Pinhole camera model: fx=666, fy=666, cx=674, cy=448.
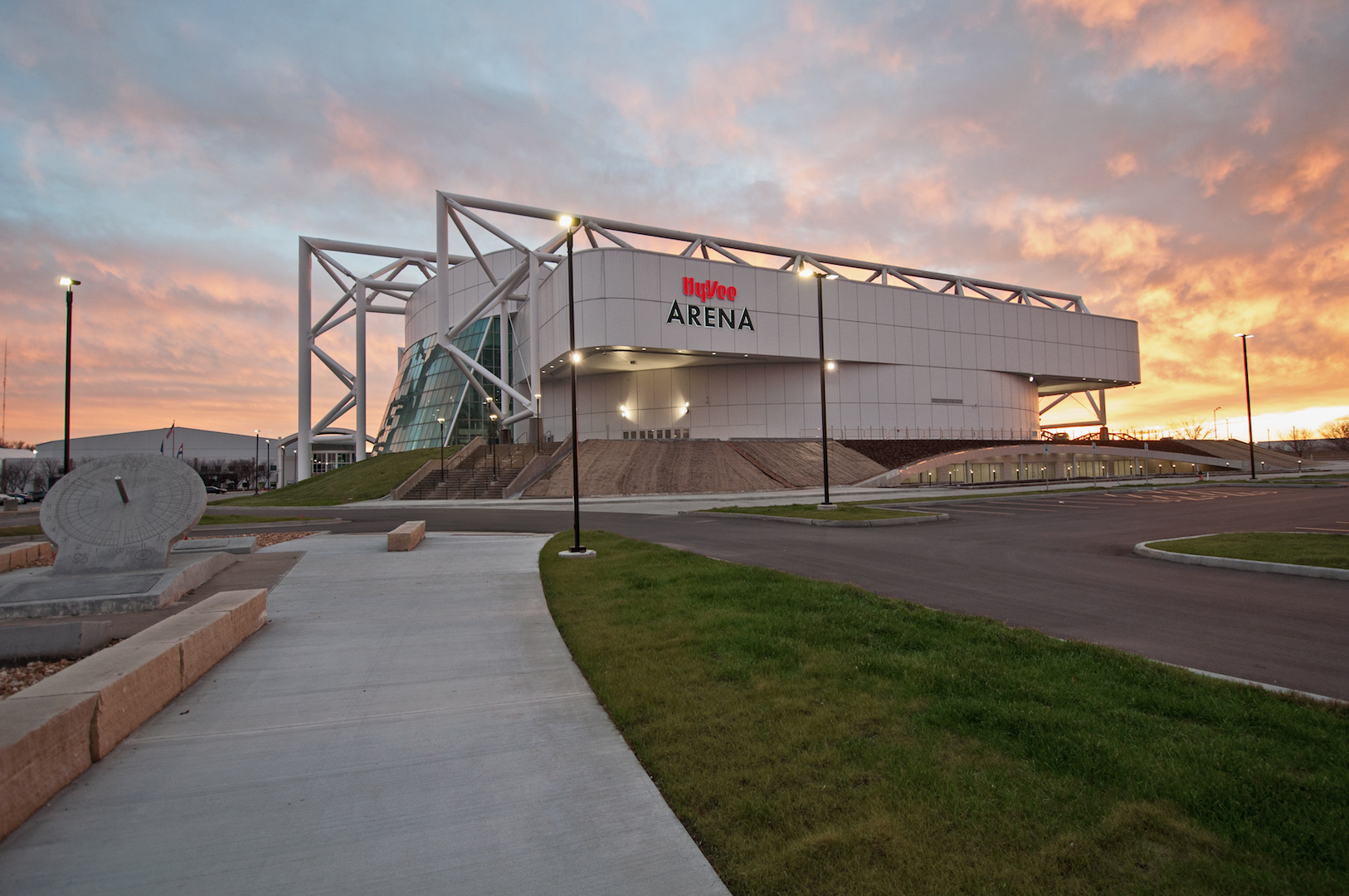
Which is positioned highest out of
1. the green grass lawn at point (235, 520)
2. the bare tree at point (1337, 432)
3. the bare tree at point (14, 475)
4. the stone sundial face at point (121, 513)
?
the bare tree at point (1337, 432)

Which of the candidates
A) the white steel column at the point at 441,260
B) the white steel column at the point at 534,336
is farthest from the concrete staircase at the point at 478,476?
the white steel column at the point at 441,260

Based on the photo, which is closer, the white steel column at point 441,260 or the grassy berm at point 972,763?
the grassy berm at point 972,763

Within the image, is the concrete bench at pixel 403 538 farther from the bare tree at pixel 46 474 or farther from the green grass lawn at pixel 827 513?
the bare tree at pixel 46 474

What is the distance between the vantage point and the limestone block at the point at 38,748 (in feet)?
11.4

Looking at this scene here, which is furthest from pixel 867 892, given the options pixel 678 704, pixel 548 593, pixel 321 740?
pixel 548 593

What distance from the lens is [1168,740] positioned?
3.96m

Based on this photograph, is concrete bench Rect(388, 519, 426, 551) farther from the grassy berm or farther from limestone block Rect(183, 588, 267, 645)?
the grassy berm

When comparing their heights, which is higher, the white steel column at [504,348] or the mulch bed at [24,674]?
the white steel column at [504,348]

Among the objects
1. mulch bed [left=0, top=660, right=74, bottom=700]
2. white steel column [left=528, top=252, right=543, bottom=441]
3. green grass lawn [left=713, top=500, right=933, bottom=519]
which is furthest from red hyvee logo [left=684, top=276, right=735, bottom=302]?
mulch bed [left=0, top=660, right=74, bottom=700]

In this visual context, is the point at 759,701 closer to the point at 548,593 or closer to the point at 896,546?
the point at 548,593

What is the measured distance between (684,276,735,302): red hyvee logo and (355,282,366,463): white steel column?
33332mm

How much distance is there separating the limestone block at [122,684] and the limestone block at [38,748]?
0.36ft

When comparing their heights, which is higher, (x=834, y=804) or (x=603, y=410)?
(x=603, y=410)

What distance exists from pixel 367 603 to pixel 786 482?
3409cm
